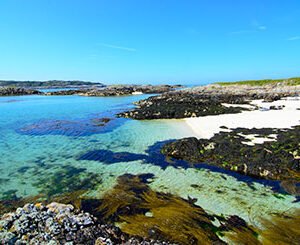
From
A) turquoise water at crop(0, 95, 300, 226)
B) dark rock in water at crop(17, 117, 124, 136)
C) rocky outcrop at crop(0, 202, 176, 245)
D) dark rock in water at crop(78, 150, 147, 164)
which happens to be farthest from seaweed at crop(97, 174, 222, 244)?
dark rock in water at crop(17, 117, 124, 136)

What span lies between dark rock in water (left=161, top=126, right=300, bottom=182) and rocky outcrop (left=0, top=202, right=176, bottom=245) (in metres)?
5.73

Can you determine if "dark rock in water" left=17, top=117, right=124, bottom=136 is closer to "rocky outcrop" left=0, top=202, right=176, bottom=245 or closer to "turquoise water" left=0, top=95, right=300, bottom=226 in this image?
"turquoise water" left=0, top=95, right=300, bottom=226

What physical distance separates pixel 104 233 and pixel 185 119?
1690cm

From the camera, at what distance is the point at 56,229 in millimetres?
4746

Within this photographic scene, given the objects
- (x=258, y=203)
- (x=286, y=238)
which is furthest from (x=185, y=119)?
(x=286, y=238)

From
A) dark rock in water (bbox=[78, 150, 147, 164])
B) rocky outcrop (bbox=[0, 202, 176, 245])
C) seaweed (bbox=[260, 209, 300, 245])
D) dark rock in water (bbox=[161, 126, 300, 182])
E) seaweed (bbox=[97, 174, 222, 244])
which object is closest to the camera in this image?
rocky outcrop (bbox=[0, 202, 176, 245])

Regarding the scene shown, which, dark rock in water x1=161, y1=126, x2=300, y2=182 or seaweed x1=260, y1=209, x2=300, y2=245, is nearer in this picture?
seaweed x1=260, y1=209, x2=300, y2=245

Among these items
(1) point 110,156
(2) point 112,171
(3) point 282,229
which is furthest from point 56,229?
(1) point 110,156

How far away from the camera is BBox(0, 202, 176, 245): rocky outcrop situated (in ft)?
14.9

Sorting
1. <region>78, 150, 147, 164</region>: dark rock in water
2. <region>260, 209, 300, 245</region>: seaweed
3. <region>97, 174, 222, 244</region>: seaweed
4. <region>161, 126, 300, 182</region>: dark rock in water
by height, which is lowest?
<region>260, 209, 300, 245</region>: seaweed

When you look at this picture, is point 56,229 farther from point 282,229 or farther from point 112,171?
point 282,229

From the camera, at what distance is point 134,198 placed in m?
7.08

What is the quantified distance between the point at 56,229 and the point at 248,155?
27.1 feet

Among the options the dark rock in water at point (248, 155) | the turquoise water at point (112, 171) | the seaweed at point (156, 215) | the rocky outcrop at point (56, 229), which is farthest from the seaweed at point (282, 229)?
the rocky outcrop at point (56, 229)
